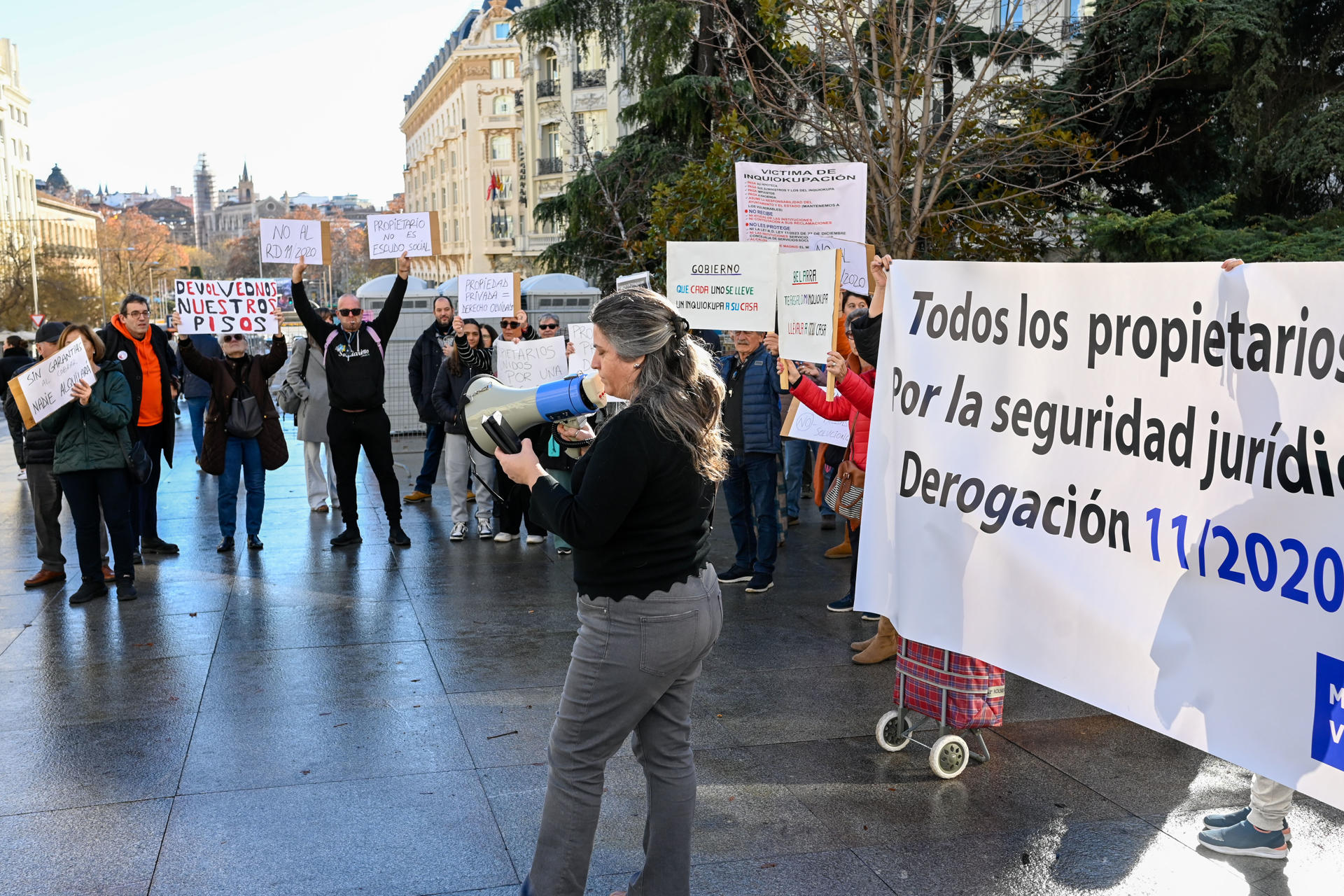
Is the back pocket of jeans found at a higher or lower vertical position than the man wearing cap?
higher

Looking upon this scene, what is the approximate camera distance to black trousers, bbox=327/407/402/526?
9.57 metres

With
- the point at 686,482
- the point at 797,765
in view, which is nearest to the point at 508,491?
the point at 797,765

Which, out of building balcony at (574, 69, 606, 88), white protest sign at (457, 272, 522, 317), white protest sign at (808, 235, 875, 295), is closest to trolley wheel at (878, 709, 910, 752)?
white protest sign at (808, 235, 875, 295)

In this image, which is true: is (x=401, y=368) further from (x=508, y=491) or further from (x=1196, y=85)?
(x=1196, y=85)

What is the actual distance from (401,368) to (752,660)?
1380 cm

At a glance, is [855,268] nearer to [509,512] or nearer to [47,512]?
[509,512]

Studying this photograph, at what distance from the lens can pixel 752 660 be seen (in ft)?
21.5

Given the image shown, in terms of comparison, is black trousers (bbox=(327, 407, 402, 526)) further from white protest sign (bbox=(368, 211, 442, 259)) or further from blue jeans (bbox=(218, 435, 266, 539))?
white protest sign (bbox=(368, 211, 442, 259))

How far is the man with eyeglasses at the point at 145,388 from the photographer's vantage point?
9.16m

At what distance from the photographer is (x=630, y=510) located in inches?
126

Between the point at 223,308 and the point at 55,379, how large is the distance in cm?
→ 494

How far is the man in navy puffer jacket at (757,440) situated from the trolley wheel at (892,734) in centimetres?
298

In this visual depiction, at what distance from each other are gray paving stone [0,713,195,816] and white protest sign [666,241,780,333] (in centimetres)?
374

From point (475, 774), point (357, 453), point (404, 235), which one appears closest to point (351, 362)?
point (357, 453)
